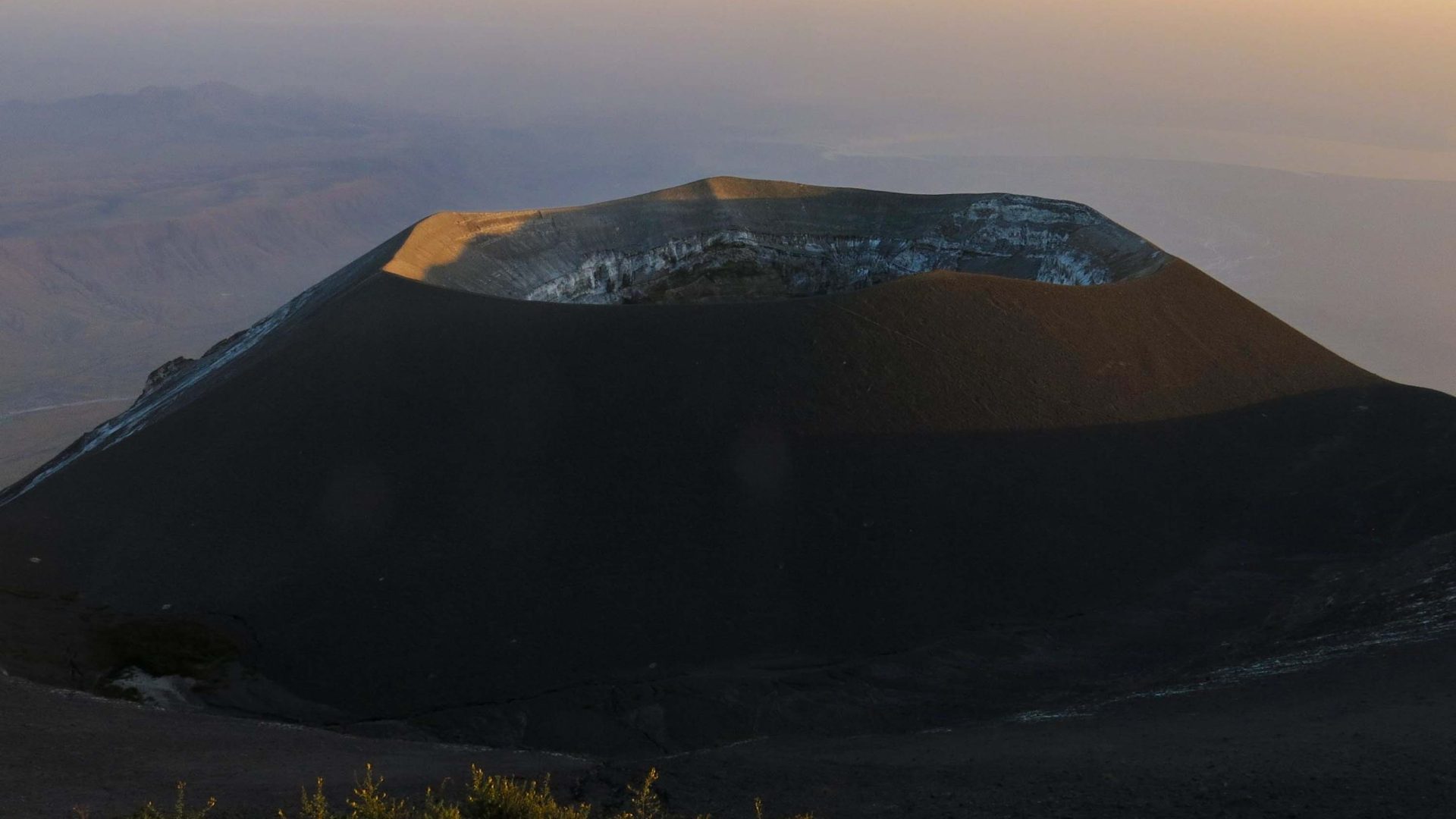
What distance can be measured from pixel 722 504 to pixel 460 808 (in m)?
13.3

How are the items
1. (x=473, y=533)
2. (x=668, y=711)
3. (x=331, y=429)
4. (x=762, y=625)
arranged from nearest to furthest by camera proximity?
(x=668, y=711) → (x=762, y=625) → (x=473, y=533) → (x=331, y=429)

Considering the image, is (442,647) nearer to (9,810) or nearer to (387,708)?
(387,708)

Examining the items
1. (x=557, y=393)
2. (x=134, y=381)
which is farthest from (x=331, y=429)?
(x=134, y=381)

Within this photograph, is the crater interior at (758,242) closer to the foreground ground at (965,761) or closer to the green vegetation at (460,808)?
the foreground ground at (965,761)

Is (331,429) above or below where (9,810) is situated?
above

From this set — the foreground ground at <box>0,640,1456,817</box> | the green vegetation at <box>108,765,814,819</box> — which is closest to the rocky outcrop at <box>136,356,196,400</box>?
the foreground ground at <box>0,640,1456,817</box>

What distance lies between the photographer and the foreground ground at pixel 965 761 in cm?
1139

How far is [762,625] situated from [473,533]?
666 cm

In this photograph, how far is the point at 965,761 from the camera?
14.0 metres

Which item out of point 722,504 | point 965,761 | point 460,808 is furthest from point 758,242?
point 460,808

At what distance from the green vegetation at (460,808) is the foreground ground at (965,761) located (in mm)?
572

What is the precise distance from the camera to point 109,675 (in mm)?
18578

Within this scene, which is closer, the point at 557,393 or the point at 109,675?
the point at 109,675

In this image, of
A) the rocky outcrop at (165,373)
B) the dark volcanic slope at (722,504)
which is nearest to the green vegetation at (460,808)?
the dark volcanic slope at (722,504)
